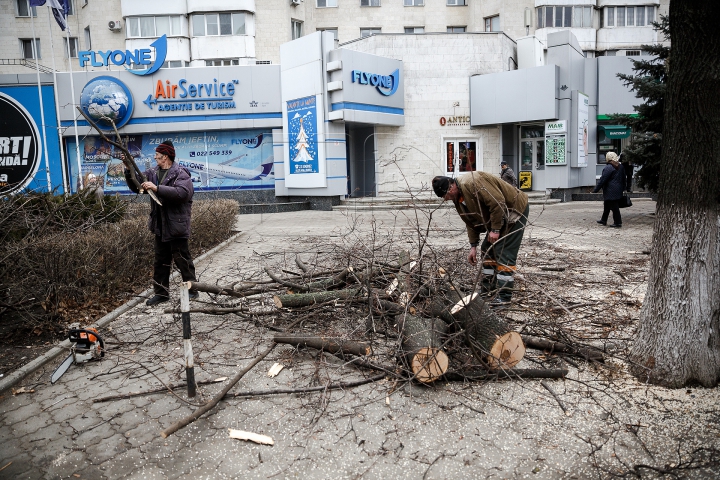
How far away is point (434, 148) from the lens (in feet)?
Answer: 81.3

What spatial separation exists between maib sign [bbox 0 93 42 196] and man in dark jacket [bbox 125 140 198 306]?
21081 millimetres

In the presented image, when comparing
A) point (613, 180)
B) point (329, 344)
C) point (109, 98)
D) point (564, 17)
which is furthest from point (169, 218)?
point (564, 17)

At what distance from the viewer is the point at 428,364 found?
3.71m

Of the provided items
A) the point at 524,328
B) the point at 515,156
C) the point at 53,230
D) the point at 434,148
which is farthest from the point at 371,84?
the point at 524,328

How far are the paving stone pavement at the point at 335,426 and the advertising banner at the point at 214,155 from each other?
20.4m

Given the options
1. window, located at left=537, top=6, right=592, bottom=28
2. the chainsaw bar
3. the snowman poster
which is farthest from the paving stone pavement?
window, located at left=537, top=6, right=592, bottom=28

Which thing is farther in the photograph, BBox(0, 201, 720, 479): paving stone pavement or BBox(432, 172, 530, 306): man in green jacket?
BBox(432, 172, 530, 306): man in green jacket

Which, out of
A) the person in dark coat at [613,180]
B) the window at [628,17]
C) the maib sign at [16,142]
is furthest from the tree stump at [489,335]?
the window at [628,17]

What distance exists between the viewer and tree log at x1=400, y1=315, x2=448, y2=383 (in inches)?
146

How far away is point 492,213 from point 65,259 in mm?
4262

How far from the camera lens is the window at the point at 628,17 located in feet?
120

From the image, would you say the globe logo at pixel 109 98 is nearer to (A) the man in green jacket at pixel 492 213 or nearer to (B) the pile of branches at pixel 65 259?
(B) the pile of branches at pixel 65 259

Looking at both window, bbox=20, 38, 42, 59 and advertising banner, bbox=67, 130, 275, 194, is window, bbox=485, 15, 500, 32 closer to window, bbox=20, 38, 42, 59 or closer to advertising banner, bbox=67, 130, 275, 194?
advertising banner, bbox=67, 130, 275, 194

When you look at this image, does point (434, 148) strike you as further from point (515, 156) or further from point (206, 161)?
point (206, 161)
